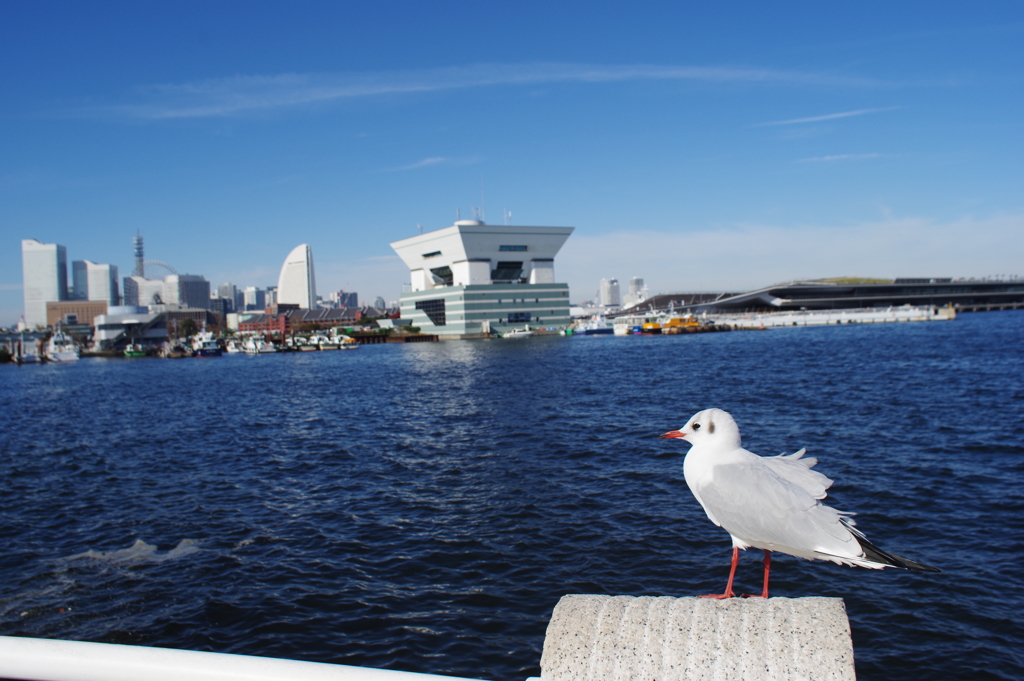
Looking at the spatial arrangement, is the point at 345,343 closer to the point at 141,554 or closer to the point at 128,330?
the point at 128,330

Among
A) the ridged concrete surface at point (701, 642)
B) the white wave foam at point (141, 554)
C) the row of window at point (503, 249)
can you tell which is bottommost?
the white wave foam at point (141, 554)

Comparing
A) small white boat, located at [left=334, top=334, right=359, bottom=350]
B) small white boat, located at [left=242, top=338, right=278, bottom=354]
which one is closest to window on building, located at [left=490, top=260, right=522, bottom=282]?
small white boat, located at [left=334, top=334, right=359, bottom=350]

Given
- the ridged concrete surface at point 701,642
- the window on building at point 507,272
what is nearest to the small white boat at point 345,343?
the window on building at point 507,272

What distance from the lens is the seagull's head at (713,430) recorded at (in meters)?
3.07

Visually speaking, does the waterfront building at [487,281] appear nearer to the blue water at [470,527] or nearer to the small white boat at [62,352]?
the small white boat at [62,352]

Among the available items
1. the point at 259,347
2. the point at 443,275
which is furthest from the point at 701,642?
the point at 443,275

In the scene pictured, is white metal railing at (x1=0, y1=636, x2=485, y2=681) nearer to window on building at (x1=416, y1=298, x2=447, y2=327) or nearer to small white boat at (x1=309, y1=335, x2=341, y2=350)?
small white boat at (x1=309, y1=335, x2=341, y2=350)

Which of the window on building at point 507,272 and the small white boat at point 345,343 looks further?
the window on building at point 507,272

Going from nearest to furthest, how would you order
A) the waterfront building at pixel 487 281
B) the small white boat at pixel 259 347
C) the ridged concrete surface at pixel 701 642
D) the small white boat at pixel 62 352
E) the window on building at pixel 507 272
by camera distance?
the ridged concrete surface at pixel 701 642
the small white boat at pixel 259 347
the small white boat at pixel 62 352
the waterfront building at pixel 487 281
the window on building at pixel 507 272

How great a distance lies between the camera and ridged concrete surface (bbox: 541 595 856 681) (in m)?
1.69

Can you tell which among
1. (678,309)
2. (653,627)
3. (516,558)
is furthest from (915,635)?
(678,309)

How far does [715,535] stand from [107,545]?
10.1 metres

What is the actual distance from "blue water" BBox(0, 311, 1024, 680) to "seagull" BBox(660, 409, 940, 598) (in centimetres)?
450

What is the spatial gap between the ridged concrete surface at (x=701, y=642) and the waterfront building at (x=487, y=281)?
10718cm
